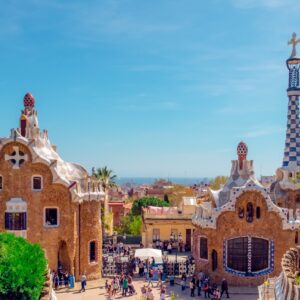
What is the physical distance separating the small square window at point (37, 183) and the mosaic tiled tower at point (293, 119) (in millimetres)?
17754

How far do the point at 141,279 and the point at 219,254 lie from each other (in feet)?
18.7

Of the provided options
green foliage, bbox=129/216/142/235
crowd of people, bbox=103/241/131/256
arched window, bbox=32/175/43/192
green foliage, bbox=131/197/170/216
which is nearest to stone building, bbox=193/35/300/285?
crowd of people, bbox=103/241/131/256

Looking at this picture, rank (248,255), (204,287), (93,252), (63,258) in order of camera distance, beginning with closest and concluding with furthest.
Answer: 1. (204,287)
2. (248,255)
3. (63,258)
4. (93,252)

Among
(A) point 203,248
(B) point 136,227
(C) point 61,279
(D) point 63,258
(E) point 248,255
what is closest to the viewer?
(E) point 248,255

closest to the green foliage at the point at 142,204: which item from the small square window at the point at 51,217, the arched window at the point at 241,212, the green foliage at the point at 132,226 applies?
the green foliage at the point at 132,226

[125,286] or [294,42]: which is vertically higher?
[294,42]

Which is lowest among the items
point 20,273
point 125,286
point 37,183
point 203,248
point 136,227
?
point 136,227

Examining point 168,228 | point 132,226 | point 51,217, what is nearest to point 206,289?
point 51,217

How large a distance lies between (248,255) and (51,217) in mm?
13362

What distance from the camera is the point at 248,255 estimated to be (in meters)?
31.5

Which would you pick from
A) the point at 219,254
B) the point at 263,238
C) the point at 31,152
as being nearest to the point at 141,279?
the point at 219,254

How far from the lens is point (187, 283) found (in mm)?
32312

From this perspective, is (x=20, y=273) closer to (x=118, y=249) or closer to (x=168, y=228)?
(x=118, y=249)

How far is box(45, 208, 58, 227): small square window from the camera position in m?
32.3
